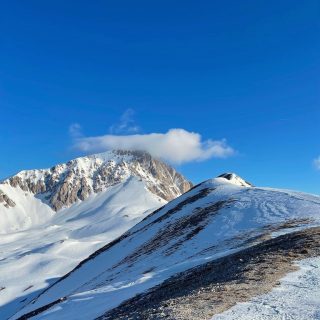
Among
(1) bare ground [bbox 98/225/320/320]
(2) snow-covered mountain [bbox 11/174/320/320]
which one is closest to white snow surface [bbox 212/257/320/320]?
(1) bare ground [bbox 98/225/320/320]

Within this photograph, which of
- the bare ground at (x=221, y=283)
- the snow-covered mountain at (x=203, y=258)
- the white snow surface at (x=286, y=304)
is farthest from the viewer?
the snow-covered mountain at (x=203, y=258)

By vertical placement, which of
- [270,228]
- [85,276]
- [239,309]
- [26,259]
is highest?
[26,259]

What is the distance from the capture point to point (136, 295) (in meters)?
22.2

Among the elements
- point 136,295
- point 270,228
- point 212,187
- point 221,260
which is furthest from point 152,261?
point 212,187

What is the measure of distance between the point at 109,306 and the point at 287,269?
8.69 meters

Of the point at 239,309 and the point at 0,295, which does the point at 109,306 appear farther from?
the point at 0,295

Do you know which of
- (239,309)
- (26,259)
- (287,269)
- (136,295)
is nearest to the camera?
(239,309)

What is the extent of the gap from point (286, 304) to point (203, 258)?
15862 millimetres

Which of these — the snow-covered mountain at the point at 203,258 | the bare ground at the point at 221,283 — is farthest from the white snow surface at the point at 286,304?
the snow-covered mountain at the point at 203,258

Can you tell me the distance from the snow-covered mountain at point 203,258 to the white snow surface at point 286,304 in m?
0.56

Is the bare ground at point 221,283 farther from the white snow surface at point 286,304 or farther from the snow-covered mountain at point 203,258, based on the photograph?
the white snow surface at point 286,304

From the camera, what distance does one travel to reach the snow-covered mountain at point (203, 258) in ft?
55.9

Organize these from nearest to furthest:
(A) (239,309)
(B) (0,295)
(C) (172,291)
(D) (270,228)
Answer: (A) (239,309) < (C) (172,291) < (D) (270,228) < (B) (0,295)

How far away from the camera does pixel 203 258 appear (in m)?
29.5
